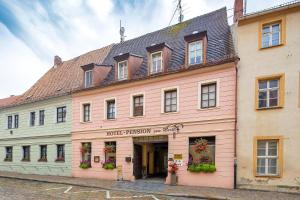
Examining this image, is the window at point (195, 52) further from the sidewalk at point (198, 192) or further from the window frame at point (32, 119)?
the window frame at point (32, 119)

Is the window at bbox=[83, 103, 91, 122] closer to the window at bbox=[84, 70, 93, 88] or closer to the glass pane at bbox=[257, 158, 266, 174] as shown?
the window at bbox=[84, 70, 93, 88]

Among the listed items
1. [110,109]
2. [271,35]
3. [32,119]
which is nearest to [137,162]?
[110,109]

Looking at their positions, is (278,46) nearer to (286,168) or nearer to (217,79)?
(217,79)

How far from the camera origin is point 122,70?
22.3m

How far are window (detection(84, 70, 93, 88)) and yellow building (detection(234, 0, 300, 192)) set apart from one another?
38.2ft

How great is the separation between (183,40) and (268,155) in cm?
964

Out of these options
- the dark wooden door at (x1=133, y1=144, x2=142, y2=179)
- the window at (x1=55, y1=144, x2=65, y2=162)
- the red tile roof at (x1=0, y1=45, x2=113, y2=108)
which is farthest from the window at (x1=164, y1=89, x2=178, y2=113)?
the window at (x1=55, y1=144, x2=65, y2=162)

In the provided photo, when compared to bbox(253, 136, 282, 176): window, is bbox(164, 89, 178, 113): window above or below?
above

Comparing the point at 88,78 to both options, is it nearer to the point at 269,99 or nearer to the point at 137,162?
the point at 137,162

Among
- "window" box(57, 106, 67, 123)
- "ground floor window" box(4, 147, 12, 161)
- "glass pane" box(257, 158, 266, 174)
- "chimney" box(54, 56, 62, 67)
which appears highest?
"chimney" box(54, 56, 62, 67)

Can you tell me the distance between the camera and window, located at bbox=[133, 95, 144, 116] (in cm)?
2076

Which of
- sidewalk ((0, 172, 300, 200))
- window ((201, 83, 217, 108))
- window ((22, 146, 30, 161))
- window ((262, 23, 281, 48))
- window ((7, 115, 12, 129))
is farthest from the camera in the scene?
window ((7, 115, 12, 129))

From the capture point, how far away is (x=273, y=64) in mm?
15914

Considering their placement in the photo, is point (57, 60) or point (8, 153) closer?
point (8, 153)
